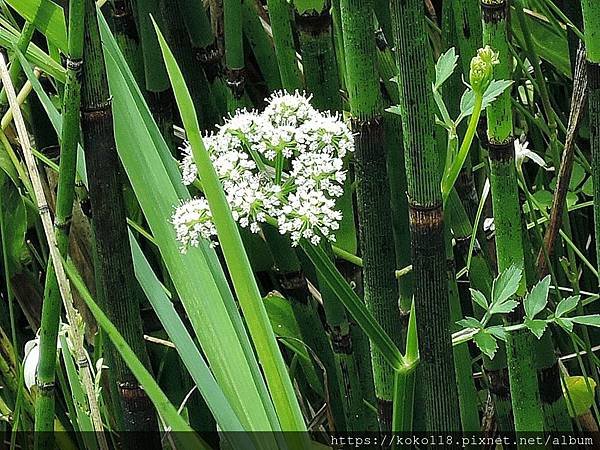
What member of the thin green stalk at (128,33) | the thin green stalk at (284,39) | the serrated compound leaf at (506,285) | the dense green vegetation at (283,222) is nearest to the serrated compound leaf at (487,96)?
the dense green vegetation at (283,222)

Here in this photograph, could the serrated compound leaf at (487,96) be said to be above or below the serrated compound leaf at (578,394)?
above

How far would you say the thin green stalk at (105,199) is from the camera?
66cm

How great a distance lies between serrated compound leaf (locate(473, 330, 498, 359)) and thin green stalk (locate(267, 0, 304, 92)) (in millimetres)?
331

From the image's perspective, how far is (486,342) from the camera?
64 cm

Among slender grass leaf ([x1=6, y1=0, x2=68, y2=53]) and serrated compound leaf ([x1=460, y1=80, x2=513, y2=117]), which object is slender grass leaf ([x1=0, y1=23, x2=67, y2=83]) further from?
serrated compound leaf ([x1=460, y1=80, x2=513, y2=117])

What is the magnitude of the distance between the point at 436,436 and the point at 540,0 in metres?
0.53

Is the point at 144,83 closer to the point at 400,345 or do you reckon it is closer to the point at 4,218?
the point at 4,218

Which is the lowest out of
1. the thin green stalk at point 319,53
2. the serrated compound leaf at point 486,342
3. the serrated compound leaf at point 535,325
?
the serrated compound leaf at point 486,342

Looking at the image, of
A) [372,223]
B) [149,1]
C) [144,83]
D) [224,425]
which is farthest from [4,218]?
[224,425]

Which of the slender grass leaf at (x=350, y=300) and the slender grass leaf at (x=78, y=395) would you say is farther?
the slender grass leaf at (x=78, y=395)

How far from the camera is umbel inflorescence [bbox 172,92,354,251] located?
0.57m

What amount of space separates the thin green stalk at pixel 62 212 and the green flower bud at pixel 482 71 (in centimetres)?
26

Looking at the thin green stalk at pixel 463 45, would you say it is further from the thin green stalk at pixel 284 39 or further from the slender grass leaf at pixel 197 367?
the slender grass leaf at pixel 197 367

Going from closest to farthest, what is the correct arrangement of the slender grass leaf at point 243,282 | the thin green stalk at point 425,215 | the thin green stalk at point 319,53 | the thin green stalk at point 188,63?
1. the slender grass leaf at point 243,282
2. the thin green stalk at point 425,215
3. the thin green stalk at point 319,53
4. the thin green stalk at point 188,63
